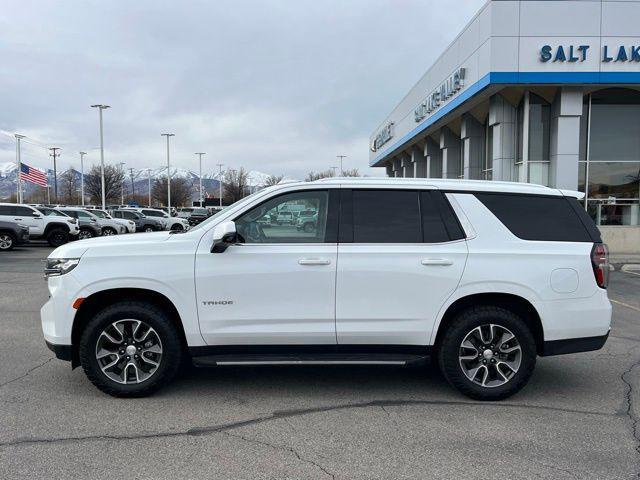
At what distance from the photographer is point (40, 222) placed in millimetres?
21531

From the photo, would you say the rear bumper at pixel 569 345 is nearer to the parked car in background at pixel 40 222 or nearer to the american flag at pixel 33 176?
the parked car in background at pixel 40 222

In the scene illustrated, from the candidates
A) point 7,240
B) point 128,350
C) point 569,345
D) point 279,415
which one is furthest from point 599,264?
point 7,240

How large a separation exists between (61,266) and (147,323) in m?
0.87

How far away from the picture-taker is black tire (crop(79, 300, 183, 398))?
14.7 ft

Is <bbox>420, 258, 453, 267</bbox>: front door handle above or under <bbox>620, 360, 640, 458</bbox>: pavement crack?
above

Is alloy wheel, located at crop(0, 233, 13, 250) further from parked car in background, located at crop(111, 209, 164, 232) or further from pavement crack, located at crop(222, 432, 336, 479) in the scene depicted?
pavement crack, located at crop(222, 432, 336, 479)

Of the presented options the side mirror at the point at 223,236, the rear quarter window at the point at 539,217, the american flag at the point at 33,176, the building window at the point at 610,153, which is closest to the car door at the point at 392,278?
the rear quarter window at the point at 539,217

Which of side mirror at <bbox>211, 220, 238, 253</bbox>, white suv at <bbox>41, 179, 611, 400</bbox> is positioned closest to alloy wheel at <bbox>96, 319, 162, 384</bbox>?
white suv at <bbox>41, 179, 611, 400</bbox>

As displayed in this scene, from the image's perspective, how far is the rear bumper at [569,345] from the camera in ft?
15.3

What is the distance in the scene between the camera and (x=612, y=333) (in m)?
7.28

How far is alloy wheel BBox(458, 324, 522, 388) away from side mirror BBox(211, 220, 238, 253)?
2.14m

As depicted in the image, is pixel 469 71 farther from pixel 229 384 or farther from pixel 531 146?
pixel 229 384

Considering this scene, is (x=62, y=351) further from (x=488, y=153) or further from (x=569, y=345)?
(x=488, y=153)

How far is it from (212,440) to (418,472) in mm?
1460
